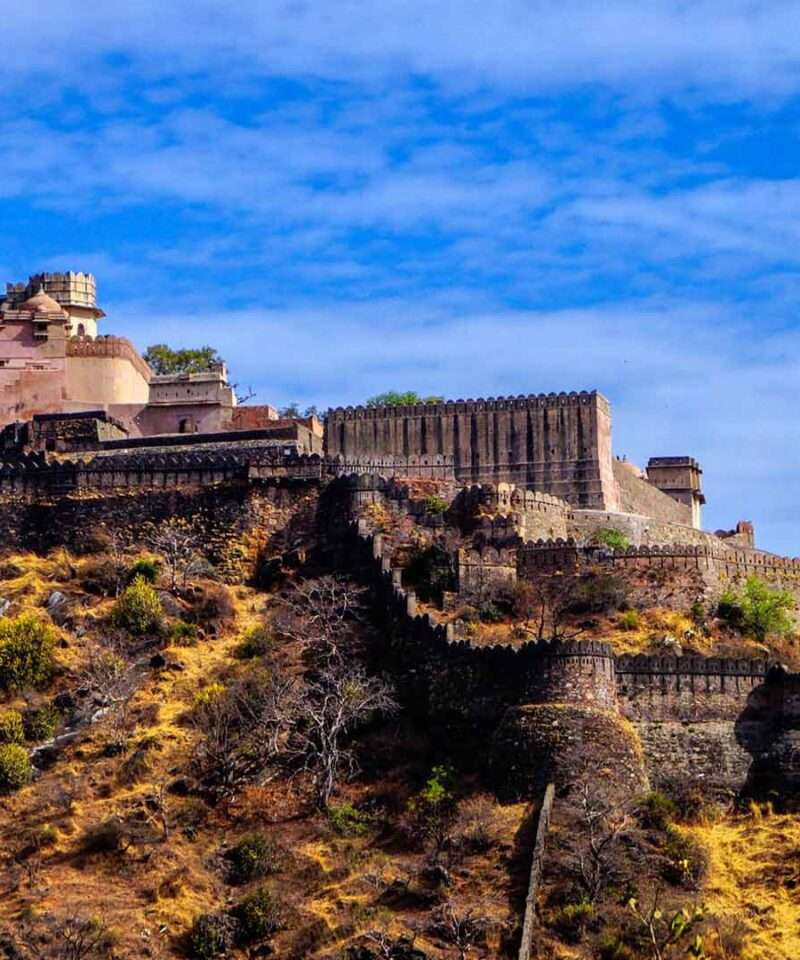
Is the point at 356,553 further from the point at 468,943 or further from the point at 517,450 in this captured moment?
the point at 468,943

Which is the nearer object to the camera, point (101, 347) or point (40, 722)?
point (40, 722)

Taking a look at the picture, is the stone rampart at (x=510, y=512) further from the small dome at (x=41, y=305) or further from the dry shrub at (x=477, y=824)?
the small dome at (x=41, y=305)

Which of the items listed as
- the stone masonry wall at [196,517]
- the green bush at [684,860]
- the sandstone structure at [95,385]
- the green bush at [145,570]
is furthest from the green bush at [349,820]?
the sandstone structure at [95,385]

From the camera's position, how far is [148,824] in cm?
6325

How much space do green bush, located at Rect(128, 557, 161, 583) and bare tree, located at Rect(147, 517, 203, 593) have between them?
1.53ft

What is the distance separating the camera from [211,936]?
58.6 meters

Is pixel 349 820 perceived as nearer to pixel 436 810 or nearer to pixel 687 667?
pixel 436 810

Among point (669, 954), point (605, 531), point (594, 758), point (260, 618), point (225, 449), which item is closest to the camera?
point (669, 954)

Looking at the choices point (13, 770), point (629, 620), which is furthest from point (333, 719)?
point (629, 620)

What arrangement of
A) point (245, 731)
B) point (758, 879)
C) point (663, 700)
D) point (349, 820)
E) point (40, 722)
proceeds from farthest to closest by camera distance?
1. point (40, 722)
2. point (245, 731)
3. point (663, 700)
4. point (349, 820)
5. point (758, 879)

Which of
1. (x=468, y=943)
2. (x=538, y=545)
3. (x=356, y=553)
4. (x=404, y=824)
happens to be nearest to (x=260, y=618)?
(x=356, y=553)

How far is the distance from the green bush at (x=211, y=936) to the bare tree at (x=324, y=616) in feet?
38.2

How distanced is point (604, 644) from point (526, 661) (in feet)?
6.13

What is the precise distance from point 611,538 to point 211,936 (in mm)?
23035
